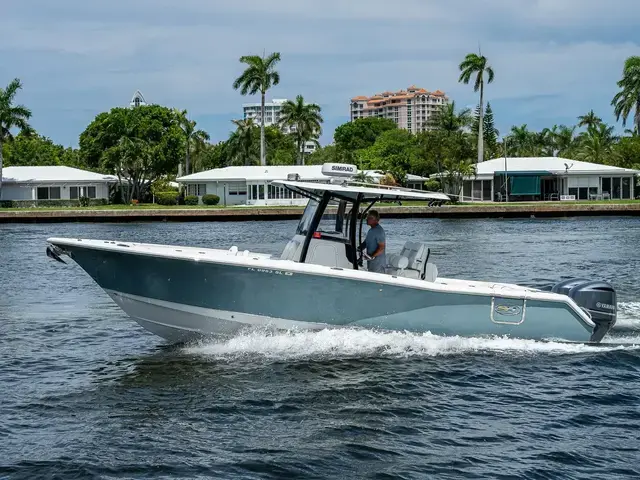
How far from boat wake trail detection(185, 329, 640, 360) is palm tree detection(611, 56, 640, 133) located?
88787 mm

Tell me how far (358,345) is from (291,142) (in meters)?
108

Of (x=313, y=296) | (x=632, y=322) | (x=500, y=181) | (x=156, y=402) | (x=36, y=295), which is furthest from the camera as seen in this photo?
(x=500, y=181)

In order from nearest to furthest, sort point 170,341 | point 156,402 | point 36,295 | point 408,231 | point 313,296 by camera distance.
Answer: point 156,402 < point 313,296 < point 170,341 < point 36,295 < point 408,231

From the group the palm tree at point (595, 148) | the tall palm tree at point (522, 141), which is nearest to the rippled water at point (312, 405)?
the palm tree at point (595, 148)

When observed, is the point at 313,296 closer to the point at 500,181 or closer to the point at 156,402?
the point at 156,402

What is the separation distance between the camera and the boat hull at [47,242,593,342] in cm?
1355

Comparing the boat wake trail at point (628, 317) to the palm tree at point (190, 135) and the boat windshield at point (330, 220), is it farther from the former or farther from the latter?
the palm tree at point (190, 135)

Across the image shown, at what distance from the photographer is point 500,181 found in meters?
84.4

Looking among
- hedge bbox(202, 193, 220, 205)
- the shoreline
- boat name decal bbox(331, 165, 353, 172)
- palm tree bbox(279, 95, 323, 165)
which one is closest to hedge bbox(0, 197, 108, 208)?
hedge bbox(202, 193, 220, 205)

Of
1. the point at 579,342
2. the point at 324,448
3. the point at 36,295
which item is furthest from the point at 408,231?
the point at 324,448

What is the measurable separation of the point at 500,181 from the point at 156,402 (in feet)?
246

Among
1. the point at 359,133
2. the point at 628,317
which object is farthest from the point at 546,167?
the point at 628,317

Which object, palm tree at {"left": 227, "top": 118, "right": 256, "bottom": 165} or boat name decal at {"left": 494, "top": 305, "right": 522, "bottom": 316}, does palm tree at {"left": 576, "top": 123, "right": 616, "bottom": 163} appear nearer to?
palm tree at {"left": 227, "top": 118, "right": 256, "bottom": 165}

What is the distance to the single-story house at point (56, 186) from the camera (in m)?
82.9
